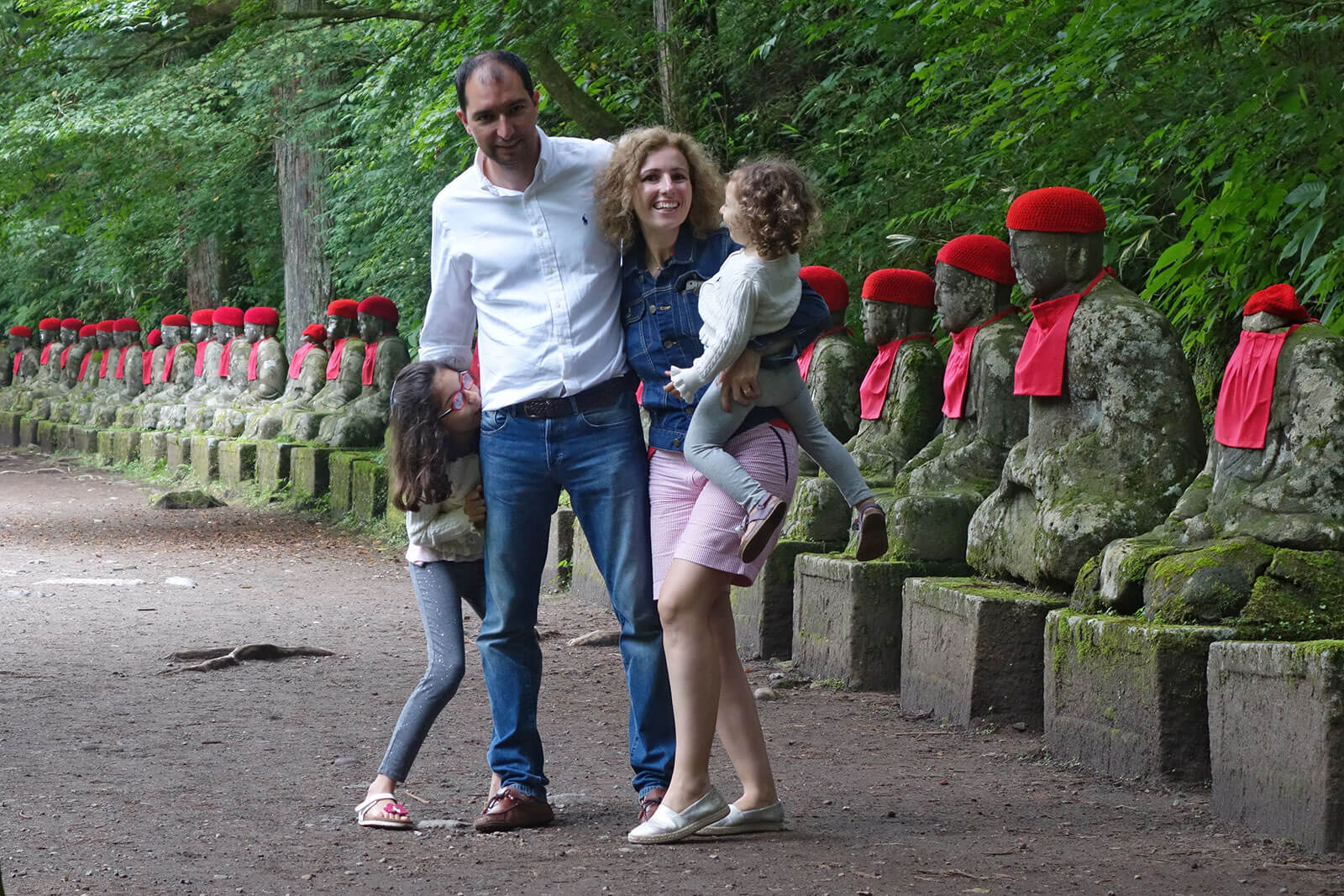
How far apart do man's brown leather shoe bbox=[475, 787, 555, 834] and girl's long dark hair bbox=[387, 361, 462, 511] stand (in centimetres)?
80

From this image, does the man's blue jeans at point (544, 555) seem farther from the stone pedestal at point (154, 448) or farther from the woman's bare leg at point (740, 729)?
the stone pedestal at point (154, 448)

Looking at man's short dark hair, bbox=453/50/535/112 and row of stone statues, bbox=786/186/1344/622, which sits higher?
man's short dark hair, bbox=453/50/535/112

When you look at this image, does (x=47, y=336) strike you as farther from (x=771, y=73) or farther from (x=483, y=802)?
(x=483, y=802)

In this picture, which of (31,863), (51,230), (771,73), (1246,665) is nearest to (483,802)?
(31,863)

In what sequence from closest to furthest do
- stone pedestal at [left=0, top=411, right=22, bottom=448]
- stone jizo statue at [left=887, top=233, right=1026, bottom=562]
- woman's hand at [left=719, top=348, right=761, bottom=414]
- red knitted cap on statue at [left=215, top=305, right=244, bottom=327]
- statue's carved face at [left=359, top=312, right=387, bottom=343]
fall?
woman's hand at [left=719, top=348, right=761, bottom=414], stone jizo statue at [left=887, top=233, right=1026, bottom=562], statue's carved face at [left=359, top=312, right=387, bottom=343], red knitted cap on statue at [left=215, top=305, right=244, bottom=327], stone pedestal at [left=0, top=411, right=22, bottom=448]

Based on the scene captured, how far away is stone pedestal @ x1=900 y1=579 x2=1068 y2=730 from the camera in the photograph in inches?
209

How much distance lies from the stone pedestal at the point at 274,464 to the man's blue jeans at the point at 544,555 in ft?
37.4

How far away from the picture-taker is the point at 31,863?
3.83 m

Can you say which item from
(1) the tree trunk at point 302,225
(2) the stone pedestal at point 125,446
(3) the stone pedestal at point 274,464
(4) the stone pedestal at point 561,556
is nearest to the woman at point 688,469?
(4) the stone pedestal at point 561,556

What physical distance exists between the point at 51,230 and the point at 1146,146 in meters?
20.0

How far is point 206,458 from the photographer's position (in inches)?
690

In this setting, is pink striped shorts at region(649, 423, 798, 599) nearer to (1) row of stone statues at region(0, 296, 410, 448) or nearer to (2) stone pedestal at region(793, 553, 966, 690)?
(2) stone pedestal at region(793, 553, 966, 690)

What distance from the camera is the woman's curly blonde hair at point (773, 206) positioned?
3762 mm

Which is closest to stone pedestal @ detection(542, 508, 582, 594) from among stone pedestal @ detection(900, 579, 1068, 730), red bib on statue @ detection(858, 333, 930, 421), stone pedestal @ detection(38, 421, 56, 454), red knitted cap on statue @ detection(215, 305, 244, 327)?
red bib on statue @ detection(858, 333, 930, 421)
